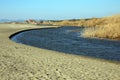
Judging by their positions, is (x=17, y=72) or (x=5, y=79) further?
(x=17, y=72)

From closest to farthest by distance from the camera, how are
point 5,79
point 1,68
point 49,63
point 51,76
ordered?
point 5,79, point 51,76, point 1,68, point 49,63

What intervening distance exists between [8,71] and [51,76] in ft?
5.57

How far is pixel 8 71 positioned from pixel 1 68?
605mm

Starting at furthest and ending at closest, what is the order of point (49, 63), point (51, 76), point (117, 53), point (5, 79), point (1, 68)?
1. point (117, 53)
2. point (49, 63)
3. point (1, 68)
4. point (51, 76)
5. point (5, 79)

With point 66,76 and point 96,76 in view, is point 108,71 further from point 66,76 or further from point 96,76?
point 66,76

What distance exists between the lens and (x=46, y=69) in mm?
11133

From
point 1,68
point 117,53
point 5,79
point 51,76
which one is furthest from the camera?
point 117,53

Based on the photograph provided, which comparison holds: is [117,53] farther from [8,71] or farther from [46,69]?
[8,71]

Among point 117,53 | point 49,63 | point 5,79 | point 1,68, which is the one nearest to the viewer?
point 5,79

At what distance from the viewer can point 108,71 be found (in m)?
11.5

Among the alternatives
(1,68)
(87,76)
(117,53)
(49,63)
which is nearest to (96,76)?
(87,76)

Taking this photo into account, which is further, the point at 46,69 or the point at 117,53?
the point at 117,53

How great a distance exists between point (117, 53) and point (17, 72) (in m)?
10.2

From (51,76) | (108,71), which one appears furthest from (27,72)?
(108,71)
